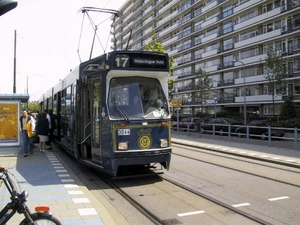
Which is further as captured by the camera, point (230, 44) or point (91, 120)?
point (230, 44)

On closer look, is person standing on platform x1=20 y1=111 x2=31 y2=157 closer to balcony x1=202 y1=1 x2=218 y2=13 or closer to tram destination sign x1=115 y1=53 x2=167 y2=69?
tram destination sign x1=115 y1=53 x2=167 y2=69

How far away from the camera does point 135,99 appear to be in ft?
27.3

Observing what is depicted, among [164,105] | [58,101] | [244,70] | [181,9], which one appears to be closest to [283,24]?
[244,70]

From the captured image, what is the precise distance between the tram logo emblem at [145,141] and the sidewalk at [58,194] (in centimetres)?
168

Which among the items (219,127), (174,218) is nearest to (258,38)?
(219,127)

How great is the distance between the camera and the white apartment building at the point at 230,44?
46.3 meters

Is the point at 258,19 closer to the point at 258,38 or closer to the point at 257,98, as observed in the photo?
the point at 258,38

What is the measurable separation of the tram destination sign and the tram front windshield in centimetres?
37

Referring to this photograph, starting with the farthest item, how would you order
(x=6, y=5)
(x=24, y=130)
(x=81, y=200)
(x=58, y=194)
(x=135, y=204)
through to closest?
(x=24, y=130) → (x=58, y=194) → (x=135, y=204) → (x=81, y=200) → (x=6, y=5)

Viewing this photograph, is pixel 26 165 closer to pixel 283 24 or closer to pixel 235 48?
pixel 283 24

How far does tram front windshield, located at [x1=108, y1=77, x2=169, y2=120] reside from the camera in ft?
26.9

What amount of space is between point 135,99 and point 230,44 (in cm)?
5257

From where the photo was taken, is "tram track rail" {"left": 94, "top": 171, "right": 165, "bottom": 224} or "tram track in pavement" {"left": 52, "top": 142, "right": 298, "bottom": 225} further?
→ "tram track rail" {"left": 94, "top": 171, "right": 165, "bottom": 224}

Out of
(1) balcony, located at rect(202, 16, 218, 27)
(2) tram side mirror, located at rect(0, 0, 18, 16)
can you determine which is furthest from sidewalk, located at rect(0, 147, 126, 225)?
(1) balcony, located at rect(202, 16, 218, 27)
